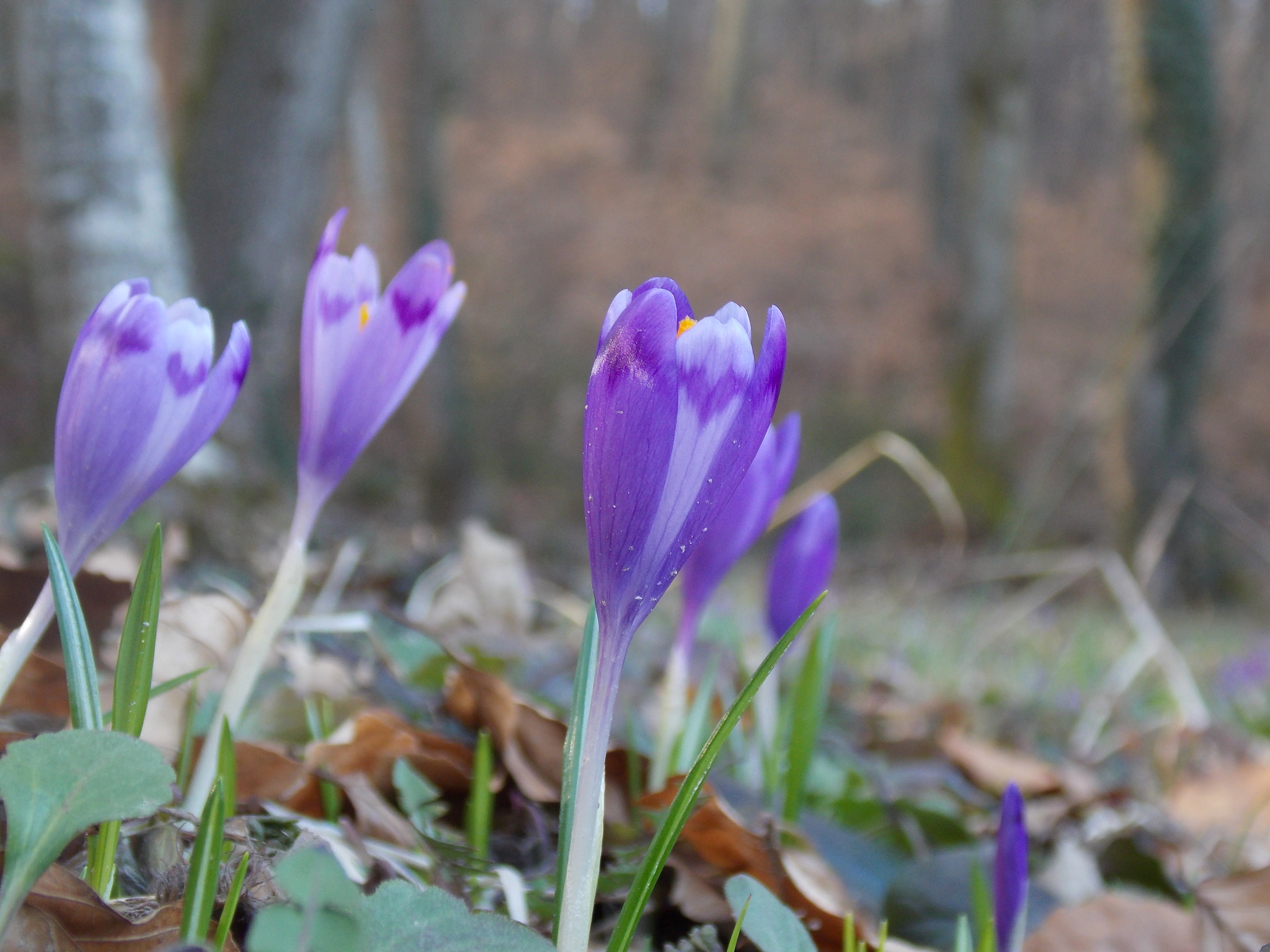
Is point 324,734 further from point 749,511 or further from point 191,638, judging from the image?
point 749,511

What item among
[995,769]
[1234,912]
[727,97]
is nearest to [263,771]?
[1234,912]

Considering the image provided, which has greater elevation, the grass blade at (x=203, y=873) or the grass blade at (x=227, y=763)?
the grass blade at (x=203, y=873)

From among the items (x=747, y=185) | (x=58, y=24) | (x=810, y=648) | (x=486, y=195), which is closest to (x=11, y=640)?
(x=810, y=648)

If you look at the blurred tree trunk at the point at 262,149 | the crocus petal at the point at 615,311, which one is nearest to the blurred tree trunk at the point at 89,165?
the blurred tree trunk at the point at 262,149

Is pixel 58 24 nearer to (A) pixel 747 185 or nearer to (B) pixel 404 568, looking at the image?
(B) pixel 404 568

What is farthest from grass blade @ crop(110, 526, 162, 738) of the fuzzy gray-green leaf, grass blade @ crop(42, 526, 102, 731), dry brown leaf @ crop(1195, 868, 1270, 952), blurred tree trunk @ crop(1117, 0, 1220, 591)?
blurred tree trunk @ crop(1117, 0, 1220, 591)

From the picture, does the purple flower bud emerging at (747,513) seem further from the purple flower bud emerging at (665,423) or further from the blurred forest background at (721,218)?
the blurred forest background at (721,218)
